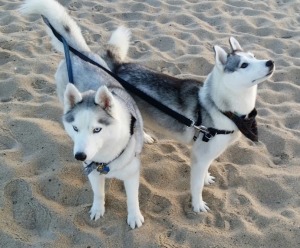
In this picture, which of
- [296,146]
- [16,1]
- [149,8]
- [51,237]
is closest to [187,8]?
[149,8]

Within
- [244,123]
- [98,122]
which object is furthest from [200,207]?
[98,122]

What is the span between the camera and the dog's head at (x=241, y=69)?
2.89m

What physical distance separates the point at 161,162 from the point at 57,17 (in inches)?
63.0

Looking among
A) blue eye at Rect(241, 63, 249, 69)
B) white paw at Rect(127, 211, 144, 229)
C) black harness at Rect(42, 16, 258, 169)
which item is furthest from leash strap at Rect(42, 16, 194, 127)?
white paw at Rect(127, 211, 144, 229)

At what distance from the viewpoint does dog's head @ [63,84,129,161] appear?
98.5 inches

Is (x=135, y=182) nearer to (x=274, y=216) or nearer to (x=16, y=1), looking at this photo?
(x=274, y=216)

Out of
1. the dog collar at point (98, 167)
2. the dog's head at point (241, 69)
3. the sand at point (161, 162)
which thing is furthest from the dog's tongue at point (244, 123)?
the dog collar at point (98, 167)

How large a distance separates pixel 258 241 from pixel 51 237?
5.10 feet

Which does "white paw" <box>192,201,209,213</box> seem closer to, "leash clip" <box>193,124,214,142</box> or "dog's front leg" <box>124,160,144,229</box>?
"dog's front leg" <box>124,160,144,229</box>

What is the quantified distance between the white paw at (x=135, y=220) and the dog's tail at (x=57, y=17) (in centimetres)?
150

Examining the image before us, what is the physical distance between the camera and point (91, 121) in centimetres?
254

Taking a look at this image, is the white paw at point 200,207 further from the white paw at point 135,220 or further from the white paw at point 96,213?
the white paw at point 96,213

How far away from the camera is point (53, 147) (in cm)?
379

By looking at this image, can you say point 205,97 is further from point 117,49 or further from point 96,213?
point 96,213
